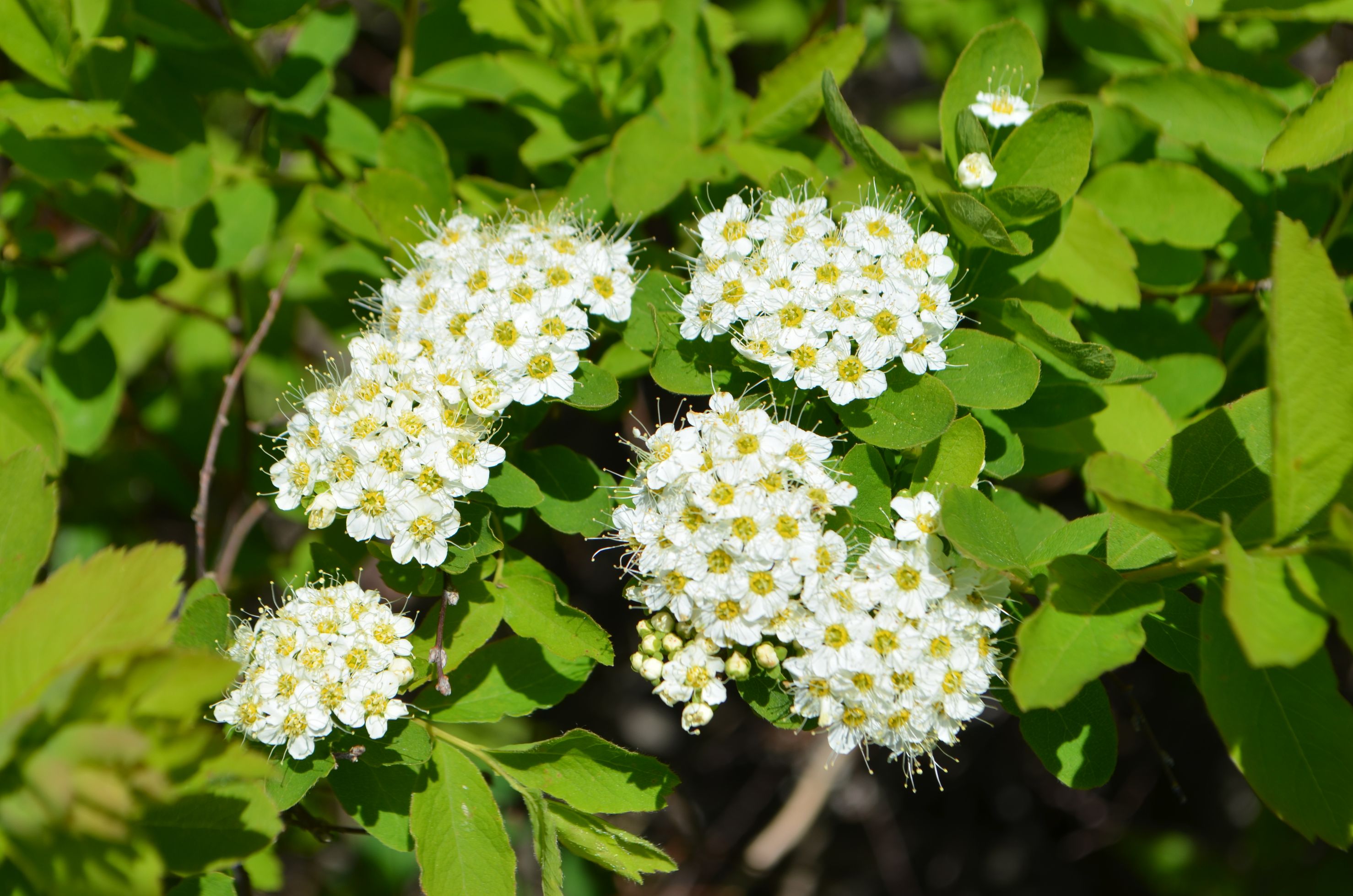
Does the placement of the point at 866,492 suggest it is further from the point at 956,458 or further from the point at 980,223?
the point at 980,223

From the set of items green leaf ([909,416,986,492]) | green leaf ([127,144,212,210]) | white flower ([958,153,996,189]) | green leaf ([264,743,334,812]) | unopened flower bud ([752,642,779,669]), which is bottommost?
green leaf ([264,743,334,812])

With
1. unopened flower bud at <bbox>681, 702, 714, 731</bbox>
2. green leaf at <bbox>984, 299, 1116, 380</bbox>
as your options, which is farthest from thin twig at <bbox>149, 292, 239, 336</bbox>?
green leaf at <bbox>984, 299, 1116, 380</bbox>

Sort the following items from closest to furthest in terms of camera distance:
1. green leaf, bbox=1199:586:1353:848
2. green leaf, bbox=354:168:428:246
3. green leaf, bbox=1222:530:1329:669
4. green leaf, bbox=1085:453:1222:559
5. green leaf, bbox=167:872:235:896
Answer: green leaf, bbox=1222:530:1329:669, green leaf, bbox=1085:453:1222:559, green leaf, bbox=1199:586:1353:848, green leaf, bbox=167:872:235:896, green leaf, bbox=354:168:428:246

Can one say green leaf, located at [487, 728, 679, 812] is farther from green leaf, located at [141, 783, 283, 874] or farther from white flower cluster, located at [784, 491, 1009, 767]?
green leaf, located at [141, 783, 283, 874]

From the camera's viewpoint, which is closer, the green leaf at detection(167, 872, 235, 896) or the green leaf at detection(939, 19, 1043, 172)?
the green leaf at detection(167, 872, 235, 896)

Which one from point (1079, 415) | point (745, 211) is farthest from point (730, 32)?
point (1079, 415)

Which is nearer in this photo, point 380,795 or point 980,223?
point 980,223

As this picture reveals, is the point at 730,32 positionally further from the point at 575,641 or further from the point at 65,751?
the point at 65,751

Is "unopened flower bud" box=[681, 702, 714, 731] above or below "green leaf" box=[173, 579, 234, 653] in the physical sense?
below

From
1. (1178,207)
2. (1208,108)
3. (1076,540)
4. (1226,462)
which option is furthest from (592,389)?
(1208,108)
